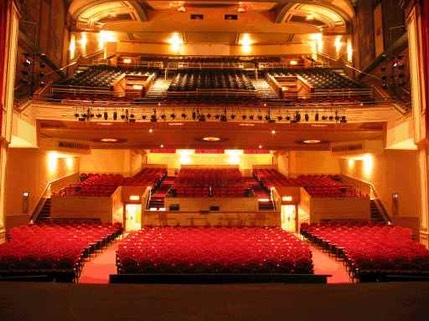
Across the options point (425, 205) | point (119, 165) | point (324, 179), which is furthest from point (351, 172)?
point (119, 165)

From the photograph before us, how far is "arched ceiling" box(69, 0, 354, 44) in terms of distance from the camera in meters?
15.4

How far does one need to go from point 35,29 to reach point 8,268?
8886 millimetres

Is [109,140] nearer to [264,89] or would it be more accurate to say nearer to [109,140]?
[109,140]

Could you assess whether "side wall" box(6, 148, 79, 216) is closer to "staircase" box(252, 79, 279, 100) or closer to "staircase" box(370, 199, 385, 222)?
"staircase" box(252, 79, 279, 100)

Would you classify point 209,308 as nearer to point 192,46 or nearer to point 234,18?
point 234,18

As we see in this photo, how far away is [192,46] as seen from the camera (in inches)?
784

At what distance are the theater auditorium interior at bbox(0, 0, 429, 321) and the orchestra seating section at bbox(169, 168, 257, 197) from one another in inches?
5.1

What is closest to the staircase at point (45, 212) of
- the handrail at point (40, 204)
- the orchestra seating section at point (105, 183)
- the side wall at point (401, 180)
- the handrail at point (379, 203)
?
the handrail at point (40, 204)

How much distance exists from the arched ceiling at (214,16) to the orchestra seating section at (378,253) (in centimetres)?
1026

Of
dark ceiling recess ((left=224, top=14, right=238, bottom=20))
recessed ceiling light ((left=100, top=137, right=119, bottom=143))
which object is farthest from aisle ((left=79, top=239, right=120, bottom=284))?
dark ceiling recess ((left=224, top=14, right=238, bottom=20))

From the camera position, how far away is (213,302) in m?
3.94

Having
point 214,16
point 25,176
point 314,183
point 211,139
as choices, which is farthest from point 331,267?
point 214,16

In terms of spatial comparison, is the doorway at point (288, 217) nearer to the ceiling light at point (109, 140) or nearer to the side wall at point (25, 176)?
the ceiling light at point (109, 140)

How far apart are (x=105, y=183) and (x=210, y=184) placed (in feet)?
13.8
